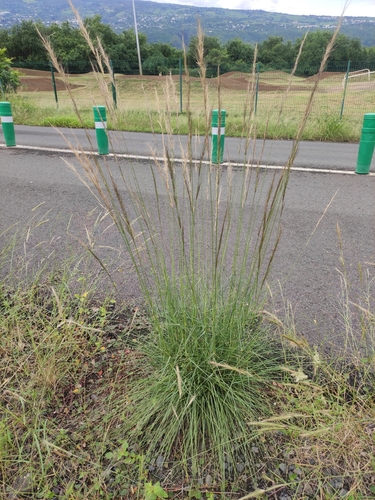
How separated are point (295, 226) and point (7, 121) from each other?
266 inches

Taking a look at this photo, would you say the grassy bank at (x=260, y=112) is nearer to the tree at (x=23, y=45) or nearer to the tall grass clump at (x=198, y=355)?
the tall grass clump at (x=198, y=355)

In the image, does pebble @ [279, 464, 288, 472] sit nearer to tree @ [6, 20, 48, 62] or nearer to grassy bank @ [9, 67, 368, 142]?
grassy bank @ [9, 67, 368, 142]

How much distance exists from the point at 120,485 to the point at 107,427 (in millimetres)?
291

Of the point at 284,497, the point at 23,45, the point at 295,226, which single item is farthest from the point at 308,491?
the point at 23,45

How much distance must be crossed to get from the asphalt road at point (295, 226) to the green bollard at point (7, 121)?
88 cm

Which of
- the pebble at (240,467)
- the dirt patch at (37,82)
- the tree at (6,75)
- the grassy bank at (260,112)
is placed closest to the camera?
the pebble at (240,467)

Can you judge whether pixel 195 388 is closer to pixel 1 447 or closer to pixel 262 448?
pixel 262 448

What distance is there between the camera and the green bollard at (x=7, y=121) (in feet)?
26.7

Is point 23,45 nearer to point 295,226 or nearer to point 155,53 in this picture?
point 155,53

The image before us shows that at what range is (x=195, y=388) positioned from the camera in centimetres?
178

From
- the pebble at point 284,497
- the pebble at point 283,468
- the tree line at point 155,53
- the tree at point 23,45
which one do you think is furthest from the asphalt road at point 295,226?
the tree at point 23,45

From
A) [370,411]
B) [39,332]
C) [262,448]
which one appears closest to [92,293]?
[39,332]

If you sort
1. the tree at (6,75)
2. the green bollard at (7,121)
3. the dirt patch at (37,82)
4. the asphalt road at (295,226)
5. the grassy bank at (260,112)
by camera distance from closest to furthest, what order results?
the asphalt road at (295,226)
the green bollard at (7,121)
the grassy bank at (260,112)
the tree at (6,75)
the dirt patch at (37,82)

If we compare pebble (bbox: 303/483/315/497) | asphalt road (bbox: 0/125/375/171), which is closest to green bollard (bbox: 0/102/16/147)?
asphalt road (bbox: 0/125/375/171)
